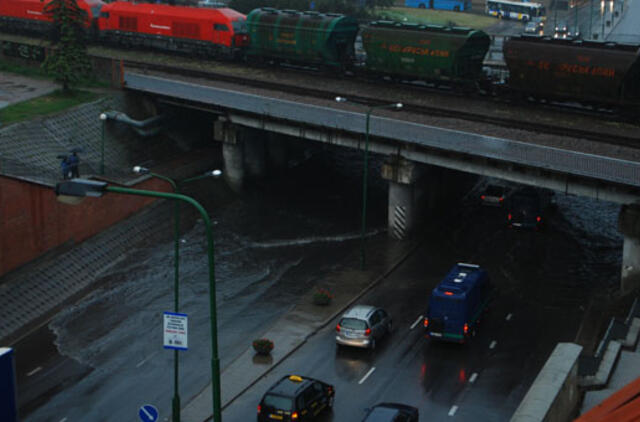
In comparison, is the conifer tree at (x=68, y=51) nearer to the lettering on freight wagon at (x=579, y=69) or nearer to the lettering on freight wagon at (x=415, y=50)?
the lettering on freight wagon at (x=415, y=50)

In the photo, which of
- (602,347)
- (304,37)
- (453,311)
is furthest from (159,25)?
(602,347)

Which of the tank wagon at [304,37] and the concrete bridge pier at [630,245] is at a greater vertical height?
the tank wagon at [304,37]

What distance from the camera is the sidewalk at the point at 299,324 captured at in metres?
29.8

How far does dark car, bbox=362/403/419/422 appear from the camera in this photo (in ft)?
79.5

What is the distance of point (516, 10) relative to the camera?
421 feet

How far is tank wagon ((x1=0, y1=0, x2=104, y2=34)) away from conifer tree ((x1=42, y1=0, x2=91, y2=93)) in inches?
618

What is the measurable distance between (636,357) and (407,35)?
3535 centimetres

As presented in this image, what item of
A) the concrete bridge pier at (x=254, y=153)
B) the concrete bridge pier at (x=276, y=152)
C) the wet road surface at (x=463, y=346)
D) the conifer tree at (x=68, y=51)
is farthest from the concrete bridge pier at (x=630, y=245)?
the conifer tree at (x=68, y=51)

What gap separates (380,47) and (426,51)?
4.39m

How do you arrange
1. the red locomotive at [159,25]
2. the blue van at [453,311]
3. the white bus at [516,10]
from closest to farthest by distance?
the blue van at [453,311] → the red locomotive at [159,25] → the white bus at [516,10]

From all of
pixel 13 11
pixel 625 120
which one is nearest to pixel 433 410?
pixel 625 120

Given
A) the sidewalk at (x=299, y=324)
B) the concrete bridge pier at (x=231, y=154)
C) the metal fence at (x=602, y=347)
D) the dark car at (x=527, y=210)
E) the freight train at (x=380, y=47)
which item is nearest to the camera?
the metal fence at (x=602, y=347)

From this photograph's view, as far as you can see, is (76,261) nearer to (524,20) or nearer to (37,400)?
(37,400)

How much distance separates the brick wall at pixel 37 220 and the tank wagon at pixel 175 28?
25804 millimetres
